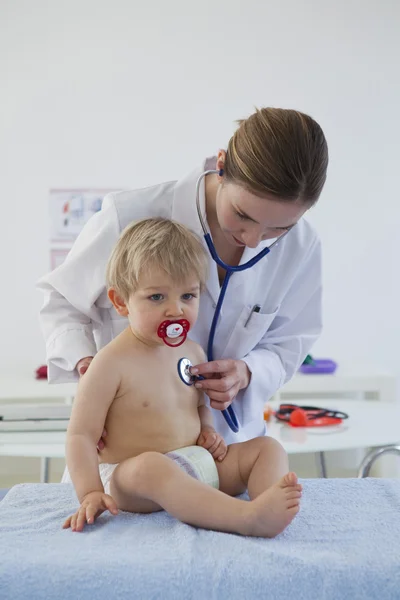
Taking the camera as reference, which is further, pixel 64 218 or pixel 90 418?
pixel 64 218

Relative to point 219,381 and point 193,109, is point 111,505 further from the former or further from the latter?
point 193,109

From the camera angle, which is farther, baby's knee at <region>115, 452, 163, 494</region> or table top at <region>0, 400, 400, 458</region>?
table top at <region>0, 400, 400, 458</region>

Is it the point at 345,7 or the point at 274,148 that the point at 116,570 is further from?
the point at 345,7

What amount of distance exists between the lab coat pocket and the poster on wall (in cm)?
216

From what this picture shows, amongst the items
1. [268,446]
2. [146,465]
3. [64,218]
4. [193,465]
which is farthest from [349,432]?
[64,218]

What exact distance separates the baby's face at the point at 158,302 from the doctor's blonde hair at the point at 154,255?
1 centimetres

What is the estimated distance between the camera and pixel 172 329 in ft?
4.32

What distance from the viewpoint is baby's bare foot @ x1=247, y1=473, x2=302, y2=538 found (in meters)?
1.13

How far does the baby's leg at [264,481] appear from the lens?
3.71 ft

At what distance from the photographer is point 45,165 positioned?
364 centimetres

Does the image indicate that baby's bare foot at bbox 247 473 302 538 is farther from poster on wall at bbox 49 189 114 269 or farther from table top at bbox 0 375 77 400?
poster on wall at bbox 49 189 114 269

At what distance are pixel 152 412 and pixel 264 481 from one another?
232mm

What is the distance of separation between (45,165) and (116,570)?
9.60 feet

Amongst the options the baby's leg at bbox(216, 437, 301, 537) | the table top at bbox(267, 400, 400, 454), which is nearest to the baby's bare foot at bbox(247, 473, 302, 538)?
the baby's leg at bbox(216, 437, 301, 537)
